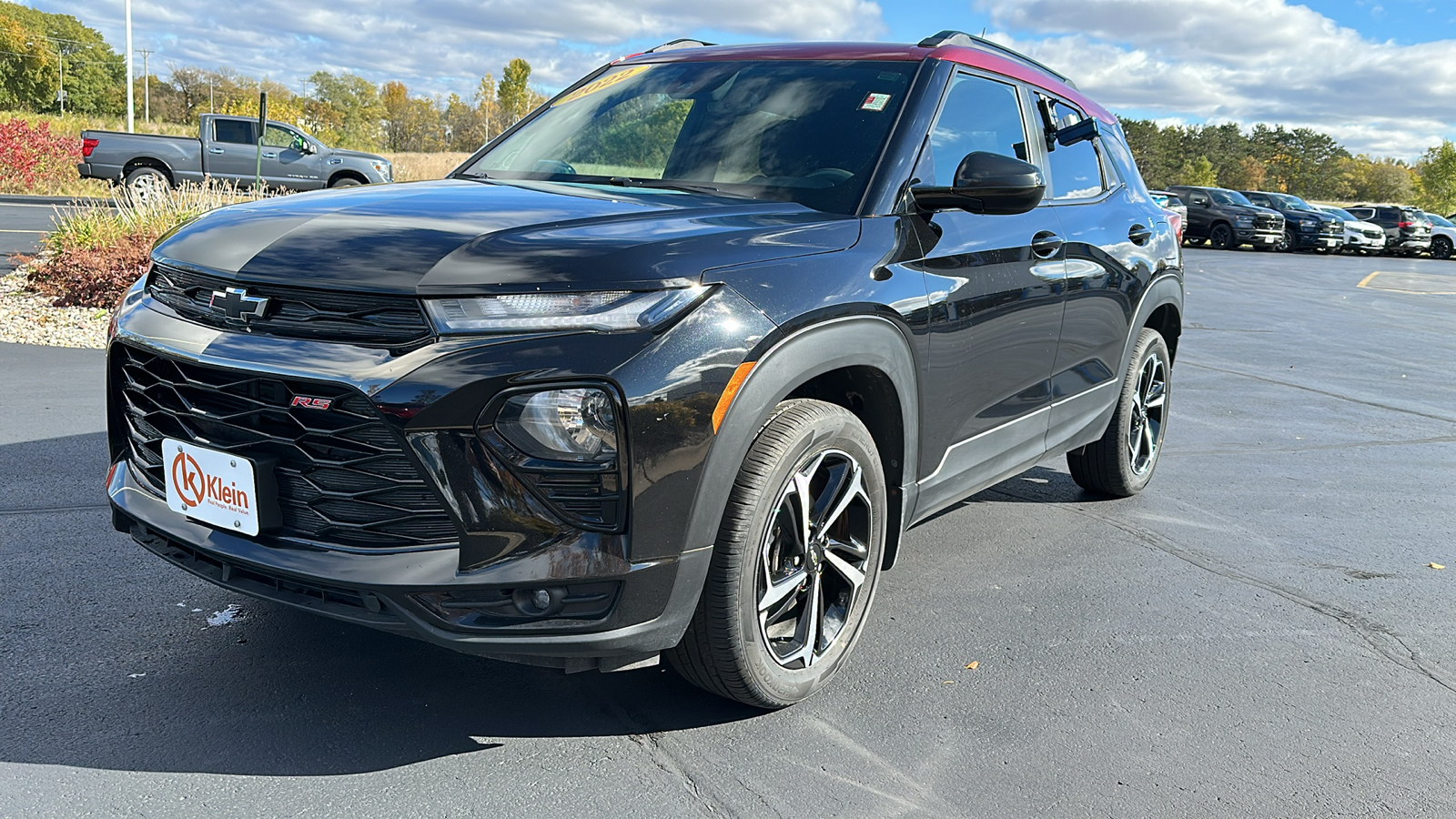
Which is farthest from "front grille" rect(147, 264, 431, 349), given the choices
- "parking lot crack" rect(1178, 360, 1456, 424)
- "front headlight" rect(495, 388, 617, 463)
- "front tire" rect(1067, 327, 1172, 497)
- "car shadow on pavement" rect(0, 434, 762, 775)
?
"parking lot crack" rect(1178, 360, 1456, 424)

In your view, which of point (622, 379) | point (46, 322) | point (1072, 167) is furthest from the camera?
point (46, 322)

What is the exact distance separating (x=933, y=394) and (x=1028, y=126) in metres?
1.45

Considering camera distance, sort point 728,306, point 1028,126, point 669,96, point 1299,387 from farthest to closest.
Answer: point 1299,387, point 1028,126, point 669,96, point 728,306

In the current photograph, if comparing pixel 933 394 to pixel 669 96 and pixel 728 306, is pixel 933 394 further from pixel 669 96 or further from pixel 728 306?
pixel 669 96

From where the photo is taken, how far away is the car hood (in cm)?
236

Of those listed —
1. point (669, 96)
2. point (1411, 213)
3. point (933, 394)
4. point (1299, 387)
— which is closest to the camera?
point (933, 394)

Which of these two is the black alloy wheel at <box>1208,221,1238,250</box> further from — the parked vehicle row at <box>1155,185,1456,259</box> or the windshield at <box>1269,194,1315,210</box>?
the windshield at <box>1269,194,1315,210</box>

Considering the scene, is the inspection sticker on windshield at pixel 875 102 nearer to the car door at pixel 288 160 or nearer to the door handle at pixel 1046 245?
the door handle at pixel 1046 245

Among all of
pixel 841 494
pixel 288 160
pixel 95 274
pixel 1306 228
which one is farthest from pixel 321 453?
pixel 1306 228

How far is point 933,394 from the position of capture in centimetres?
328

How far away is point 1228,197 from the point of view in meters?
33.5

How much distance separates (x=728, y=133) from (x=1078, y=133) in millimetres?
1712

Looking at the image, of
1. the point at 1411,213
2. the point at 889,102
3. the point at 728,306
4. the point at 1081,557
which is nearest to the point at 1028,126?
the point at 889,102

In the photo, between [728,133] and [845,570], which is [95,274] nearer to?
[728,133]
